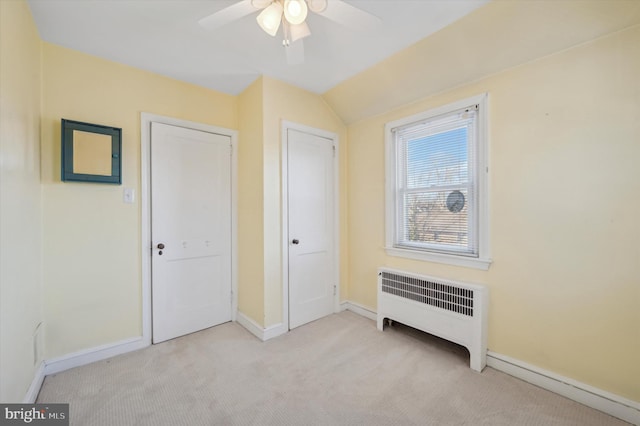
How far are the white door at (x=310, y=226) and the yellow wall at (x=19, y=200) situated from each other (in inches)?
73.3

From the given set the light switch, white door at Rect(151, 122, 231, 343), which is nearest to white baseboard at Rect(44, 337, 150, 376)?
white door at Rect(151, 122, 231, 343)

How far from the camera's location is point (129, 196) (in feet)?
7.55

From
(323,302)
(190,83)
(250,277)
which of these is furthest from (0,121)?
(323,302)

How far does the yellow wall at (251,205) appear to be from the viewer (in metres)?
2.56

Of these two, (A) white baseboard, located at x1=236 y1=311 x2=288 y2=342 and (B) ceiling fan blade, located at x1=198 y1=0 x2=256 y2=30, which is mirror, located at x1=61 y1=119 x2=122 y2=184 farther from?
(A) white baseboard, located at x1=236 y1=311 x2=288 y2=342

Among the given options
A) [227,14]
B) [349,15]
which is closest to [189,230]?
[227,14]

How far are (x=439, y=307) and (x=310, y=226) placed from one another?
1.48 m

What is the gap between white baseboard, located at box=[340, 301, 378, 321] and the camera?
2.93 meters

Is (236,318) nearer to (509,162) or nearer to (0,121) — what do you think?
(0,121)

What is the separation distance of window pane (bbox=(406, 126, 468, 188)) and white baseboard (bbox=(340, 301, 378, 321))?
1490 millimetres

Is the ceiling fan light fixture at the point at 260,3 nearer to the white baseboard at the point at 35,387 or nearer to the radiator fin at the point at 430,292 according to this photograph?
the radiator fin at the point at 430,292

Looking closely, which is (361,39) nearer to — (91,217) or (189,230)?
(189,230)

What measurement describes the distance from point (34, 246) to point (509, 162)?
11.4 feet

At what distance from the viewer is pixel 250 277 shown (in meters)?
2.72
